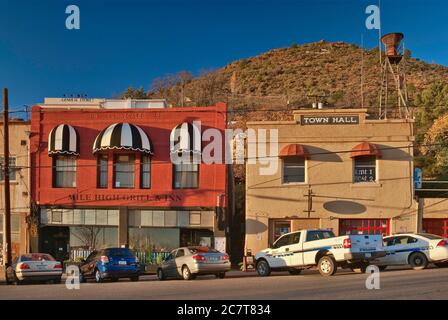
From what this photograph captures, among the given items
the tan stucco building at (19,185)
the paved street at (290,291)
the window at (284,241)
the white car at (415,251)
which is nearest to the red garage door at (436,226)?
the white car at (415,251)

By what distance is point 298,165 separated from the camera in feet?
103

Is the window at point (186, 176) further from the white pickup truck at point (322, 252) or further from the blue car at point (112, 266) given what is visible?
the white pickup truck at point (322, 252)

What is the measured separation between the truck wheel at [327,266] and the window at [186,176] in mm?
11951

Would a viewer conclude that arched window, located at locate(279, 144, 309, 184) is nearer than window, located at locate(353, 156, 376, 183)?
No

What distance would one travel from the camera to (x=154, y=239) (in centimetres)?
3212

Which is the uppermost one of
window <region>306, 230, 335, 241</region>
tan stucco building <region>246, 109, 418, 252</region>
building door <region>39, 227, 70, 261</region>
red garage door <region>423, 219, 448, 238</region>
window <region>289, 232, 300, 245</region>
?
tan stucco building <region>246, 109, 418, 252</region>

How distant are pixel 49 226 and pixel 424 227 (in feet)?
65.0

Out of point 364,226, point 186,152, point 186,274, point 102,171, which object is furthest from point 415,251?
point 102,171

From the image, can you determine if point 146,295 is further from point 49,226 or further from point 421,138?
point 421,138

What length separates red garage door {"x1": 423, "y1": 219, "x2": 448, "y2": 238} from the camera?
3064 cm

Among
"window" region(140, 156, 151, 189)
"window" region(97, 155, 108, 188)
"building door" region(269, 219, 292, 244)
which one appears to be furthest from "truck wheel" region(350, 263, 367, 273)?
"window" region(97, 155, 108, 188)

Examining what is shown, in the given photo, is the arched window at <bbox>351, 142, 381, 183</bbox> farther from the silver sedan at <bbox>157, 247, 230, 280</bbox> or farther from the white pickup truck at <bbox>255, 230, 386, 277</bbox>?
the silver sedan at <bbox>157, 247, 230, 280</bbox>

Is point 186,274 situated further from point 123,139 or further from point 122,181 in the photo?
point 122,181

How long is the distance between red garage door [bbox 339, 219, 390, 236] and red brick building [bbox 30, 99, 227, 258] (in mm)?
6199
